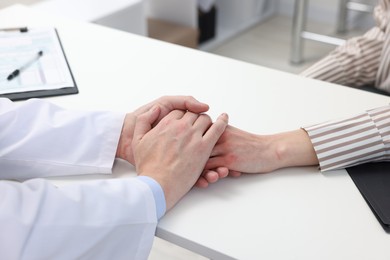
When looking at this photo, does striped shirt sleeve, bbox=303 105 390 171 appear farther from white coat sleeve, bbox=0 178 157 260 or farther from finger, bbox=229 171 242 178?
white coat sleeve, bbox=0 178 157 260

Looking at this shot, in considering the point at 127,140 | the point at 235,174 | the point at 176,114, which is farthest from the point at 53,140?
the point at 235,174

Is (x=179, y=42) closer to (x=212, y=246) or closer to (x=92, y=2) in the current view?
(x=92, y=2)

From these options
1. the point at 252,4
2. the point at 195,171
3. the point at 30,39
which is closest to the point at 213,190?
the point at 195,171

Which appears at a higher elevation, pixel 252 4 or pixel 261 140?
pixel 261 140

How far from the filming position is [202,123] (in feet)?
3.43

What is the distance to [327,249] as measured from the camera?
0.84 metres

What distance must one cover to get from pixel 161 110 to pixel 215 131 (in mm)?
130

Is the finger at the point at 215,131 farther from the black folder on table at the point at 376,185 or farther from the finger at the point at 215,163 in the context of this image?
the black folder on table at the point at 376,185

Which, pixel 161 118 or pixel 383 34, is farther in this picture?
pixel 383 34

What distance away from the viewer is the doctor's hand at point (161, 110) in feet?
3.48

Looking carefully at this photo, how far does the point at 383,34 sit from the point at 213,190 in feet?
3.12

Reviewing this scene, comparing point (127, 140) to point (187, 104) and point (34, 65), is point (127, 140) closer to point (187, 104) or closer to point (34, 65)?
point (187, 104)

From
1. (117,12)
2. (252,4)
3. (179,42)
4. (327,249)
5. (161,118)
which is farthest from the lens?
(252,4)

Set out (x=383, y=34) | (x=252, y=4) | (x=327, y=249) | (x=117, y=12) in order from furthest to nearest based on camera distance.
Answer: (x=252, y=4), (x=117, y=12), (x=383, y=34), (x=327, y=249)
